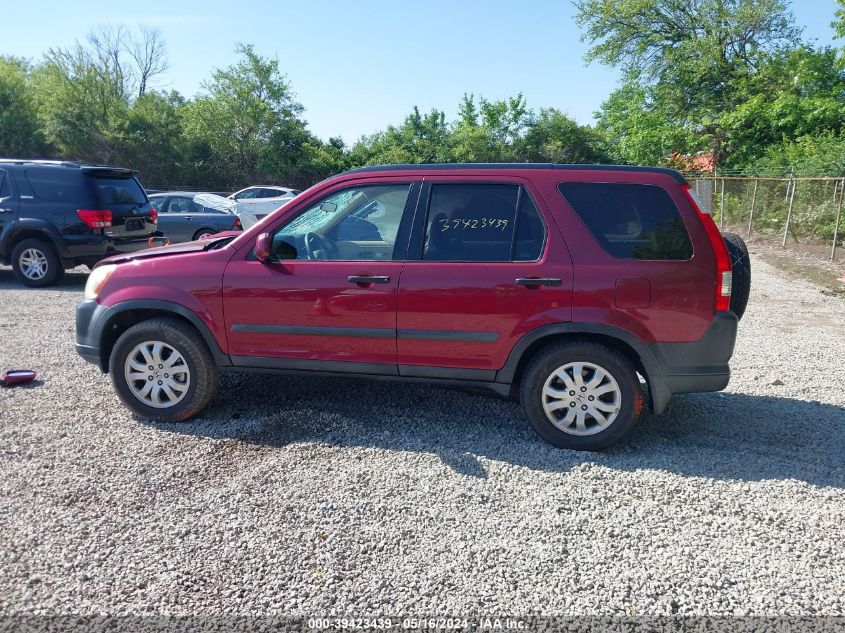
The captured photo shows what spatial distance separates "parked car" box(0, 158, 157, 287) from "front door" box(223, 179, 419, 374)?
267 inches

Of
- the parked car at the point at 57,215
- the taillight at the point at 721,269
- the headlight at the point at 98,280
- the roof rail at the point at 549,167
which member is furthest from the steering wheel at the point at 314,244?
the parked car at the point at 57,215

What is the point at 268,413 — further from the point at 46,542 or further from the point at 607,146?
the point at 607,146

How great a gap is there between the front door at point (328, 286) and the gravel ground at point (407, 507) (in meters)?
0.55

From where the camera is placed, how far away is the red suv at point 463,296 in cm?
410

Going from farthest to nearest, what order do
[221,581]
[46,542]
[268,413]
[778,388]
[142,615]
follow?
[778,388] < [268,413] < [46,542] < [221,581] < [142,615]

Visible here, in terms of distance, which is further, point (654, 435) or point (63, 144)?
point (63, 144)

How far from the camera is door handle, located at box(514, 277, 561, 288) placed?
412cm

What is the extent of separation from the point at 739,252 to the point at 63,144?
39161 millimetres

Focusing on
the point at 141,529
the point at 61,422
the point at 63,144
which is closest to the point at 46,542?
the point at 141,529

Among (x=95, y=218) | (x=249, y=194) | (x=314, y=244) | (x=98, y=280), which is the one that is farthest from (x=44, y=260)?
(x=249, y=194)

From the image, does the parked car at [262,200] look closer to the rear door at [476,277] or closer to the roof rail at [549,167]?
the roof rail at [549,167]

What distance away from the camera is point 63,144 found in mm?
35500

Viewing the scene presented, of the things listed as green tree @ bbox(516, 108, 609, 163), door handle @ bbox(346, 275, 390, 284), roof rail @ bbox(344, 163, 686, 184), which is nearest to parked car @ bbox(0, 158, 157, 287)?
roof rail @ bbox(344, 163, 686, 184)

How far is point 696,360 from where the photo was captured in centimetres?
412
